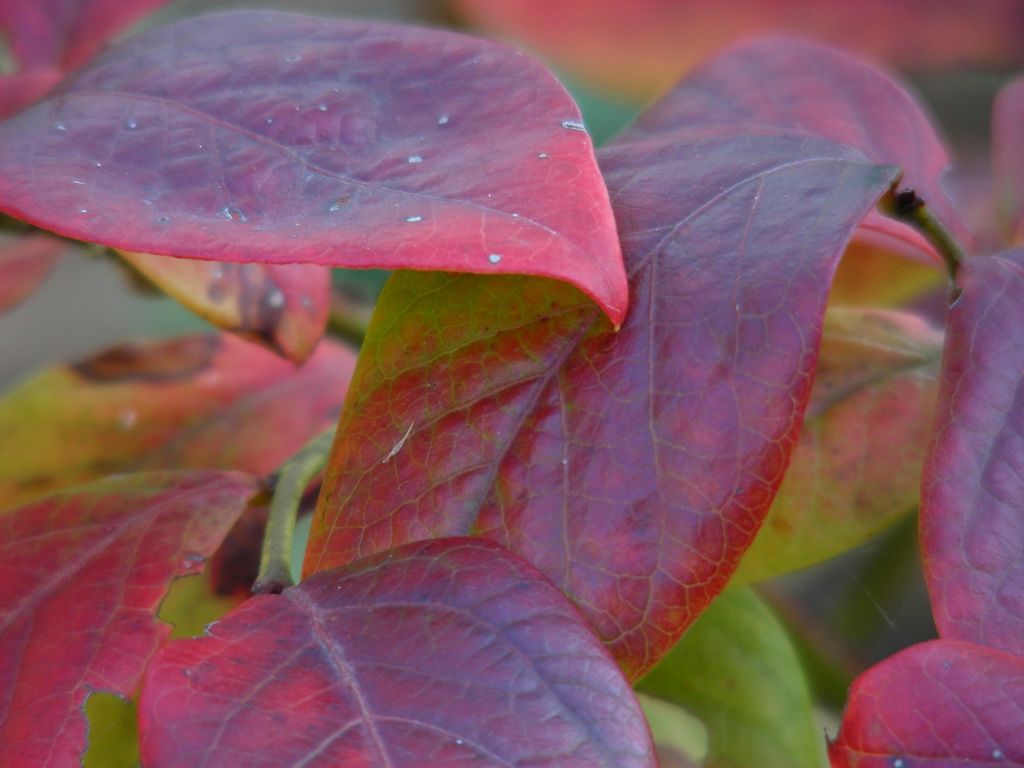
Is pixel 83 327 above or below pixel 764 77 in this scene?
below

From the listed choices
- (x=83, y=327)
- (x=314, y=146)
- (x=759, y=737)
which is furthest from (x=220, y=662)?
(x=83, y=327)

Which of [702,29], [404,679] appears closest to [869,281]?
[404,679]

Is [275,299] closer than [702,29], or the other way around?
[275,299]

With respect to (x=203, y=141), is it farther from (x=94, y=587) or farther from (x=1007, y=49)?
(x=1007, y=49)

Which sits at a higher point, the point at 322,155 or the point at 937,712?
the point at 322,155

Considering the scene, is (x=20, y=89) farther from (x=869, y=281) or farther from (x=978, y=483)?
(x=869, y=281)

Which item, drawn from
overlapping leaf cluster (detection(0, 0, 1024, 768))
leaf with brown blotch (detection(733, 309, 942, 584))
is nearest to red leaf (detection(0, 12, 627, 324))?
overlapping leaf cluster (detection(0, 0, 1024, 768))

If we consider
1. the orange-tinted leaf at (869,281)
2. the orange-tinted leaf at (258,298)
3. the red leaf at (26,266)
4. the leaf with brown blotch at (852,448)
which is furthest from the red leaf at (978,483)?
the red leaf at (26,266)

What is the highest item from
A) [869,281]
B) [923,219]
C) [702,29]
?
[923,219]
